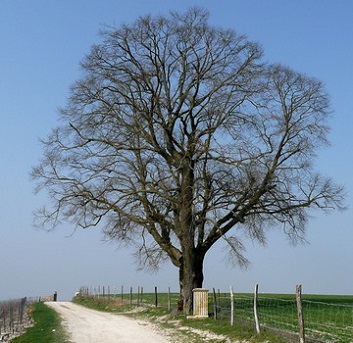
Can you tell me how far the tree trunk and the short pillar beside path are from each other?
2.64m

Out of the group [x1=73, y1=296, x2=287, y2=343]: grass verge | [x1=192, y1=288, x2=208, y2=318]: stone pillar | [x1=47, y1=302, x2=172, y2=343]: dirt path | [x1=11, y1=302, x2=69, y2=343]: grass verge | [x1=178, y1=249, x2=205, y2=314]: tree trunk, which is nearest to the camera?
[x1=73, y1=296, x2=287, y2=343]: grass verge

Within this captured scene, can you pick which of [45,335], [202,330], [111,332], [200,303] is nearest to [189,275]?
[200,303]

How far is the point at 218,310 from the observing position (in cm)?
2867

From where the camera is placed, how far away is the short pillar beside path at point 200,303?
95.0ft

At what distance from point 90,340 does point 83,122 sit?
14348 mm

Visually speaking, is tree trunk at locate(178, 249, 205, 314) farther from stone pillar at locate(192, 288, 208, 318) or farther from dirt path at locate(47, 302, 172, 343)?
stone pillar at locate(192, 288, 208, 318)

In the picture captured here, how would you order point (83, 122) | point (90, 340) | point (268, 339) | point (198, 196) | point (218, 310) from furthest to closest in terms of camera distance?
point (83, 122) < point (198, 196) < point (218, 310) < point (90, 340) < point (268, 339)

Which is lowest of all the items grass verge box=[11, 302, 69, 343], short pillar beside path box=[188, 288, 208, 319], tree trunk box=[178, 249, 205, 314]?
grass verge box=[11, 302, 69, 343]

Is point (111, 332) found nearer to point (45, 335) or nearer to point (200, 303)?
point (45, 335)

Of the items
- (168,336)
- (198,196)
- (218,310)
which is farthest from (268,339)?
(198,196)

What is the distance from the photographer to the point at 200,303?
95.8 feet

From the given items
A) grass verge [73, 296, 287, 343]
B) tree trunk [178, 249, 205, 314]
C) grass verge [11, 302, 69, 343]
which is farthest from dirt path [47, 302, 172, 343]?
tree trunk [178, 249, 205, 314]

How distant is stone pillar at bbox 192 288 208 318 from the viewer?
2897 centimetres

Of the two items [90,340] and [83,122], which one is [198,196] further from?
[90,340]
